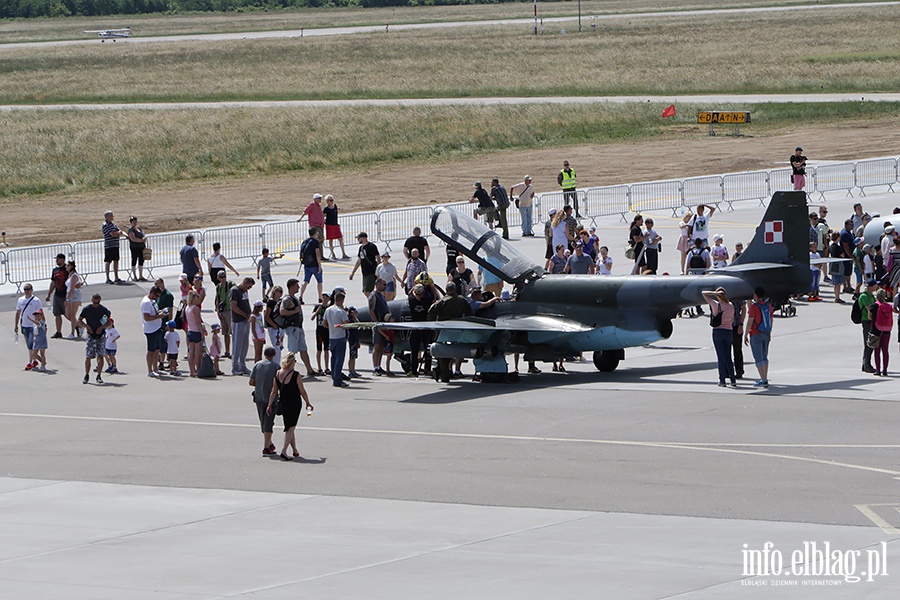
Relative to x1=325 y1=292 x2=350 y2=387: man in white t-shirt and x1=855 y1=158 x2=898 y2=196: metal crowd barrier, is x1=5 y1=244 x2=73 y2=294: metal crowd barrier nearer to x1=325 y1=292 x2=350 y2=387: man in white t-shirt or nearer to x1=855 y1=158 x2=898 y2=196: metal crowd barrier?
x1=325 y1=292 x2=350 y2=387: man in white t-shirt

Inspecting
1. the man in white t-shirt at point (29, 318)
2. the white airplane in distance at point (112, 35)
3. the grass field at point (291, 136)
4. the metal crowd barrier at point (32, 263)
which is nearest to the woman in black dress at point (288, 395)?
the man in white t-shirt at point (29, 318)

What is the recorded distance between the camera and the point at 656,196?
4350 cm

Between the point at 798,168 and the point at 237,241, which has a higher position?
the point at 798,168

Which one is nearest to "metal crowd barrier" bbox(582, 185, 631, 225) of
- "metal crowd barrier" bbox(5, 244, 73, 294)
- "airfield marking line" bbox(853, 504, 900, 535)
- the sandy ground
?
the sandy ground

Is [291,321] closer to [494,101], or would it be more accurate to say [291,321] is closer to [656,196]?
[656,196]

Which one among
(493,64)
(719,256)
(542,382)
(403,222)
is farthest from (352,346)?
(493,64)

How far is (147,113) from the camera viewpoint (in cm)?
7344

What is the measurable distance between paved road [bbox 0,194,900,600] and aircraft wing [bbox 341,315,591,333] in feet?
3.18

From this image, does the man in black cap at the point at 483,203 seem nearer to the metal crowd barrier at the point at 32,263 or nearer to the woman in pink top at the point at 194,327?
the metal crowd barrier at the point at 32,263

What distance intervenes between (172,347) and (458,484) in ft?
33.2

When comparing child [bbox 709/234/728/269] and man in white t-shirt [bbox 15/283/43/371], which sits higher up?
child [bbox 709/234/728/269]

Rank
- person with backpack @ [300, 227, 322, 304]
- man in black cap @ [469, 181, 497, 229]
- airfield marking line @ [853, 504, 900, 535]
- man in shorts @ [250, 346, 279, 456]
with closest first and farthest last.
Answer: airfield marking line @ [853, 504, 900, 535] < man in shorts @ [250, 346, 279, 456] < person with backpack @ [300, 227, 322, 304] < man in black cap @ [469, 181, 497, 229]

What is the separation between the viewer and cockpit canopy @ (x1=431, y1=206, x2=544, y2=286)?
22797 mm

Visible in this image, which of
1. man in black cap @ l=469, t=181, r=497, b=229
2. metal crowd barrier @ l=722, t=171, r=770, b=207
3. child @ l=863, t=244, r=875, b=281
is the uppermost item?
metal crowd barrier @ l=722, t=171, r=770, b=207
